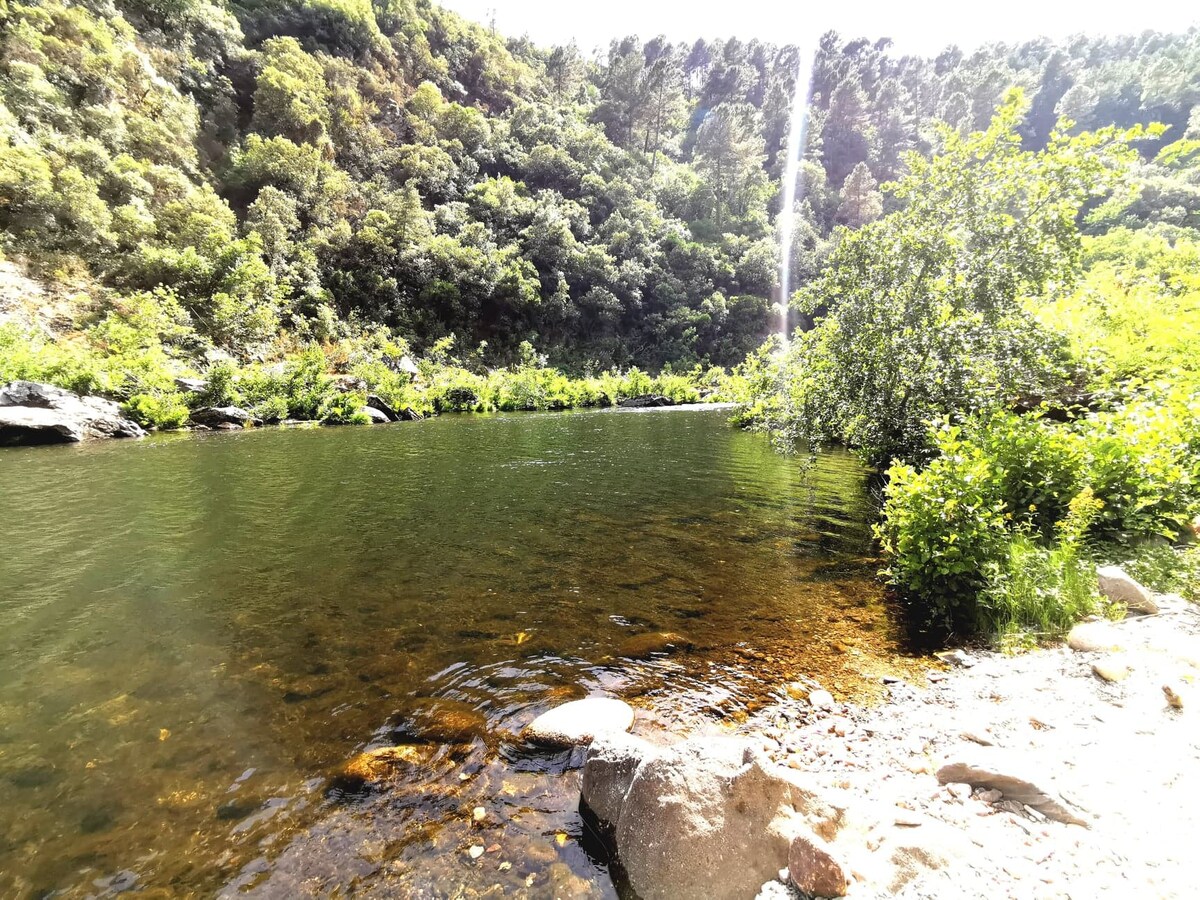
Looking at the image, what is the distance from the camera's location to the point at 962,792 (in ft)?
11.4

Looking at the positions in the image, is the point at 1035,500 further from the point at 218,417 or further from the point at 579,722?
the point at 218,417

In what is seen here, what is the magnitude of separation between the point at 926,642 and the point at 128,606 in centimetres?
1107

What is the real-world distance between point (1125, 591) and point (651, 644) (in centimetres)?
556

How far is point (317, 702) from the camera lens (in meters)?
5.27

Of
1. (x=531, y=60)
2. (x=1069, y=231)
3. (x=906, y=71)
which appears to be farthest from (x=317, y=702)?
(x=906, y=71)

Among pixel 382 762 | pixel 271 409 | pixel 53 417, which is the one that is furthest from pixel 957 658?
pixel 271 409

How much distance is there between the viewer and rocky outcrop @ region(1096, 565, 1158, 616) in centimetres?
567

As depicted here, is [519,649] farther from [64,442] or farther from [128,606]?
[64,442]

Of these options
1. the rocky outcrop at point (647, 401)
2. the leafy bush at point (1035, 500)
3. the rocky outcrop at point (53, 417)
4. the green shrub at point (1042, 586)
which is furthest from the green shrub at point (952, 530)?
the rocky outcrop at point (647, 401)

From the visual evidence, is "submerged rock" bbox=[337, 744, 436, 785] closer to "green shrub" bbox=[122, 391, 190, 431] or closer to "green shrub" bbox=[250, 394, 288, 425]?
"green shrub" bbox=[122, 391, 190, 431]

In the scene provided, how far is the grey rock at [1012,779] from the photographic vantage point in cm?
309

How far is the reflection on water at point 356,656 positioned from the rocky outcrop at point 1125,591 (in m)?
2.44

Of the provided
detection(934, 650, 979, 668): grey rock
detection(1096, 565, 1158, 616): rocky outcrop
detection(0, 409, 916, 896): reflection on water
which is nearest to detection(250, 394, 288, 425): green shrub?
detection(0, 409, 916, 896): reflection on water

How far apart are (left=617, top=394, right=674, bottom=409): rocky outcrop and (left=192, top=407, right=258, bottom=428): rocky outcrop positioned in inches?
1402
